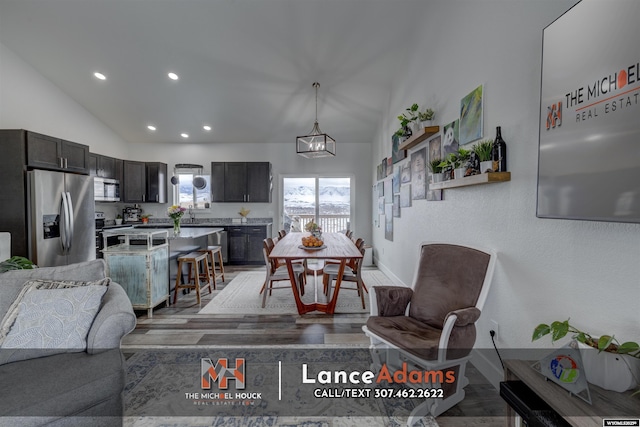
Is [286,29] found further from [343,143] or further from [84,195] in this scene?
[84,195]

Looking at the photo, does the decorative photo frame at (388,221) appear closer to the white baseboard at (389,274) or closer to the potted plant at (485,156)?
the white baseboard at (389,274)

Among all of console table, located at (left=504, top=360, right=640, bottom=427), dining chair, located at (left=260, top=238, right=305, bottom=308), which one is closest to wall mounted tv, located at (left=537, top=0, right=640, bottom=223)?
console table, located at (left=504, top=360, right=640, bottom=427)

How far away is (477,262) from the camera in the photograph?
1.95m

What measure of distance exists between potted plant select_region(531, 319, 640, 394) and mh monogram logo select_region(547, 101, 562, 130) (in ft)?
3.11

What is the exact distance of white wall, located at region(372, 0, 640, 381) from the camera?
3.93ft

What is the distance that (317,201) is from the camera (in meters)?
6.72

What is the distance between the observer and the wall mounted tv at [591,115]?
102 centimetres

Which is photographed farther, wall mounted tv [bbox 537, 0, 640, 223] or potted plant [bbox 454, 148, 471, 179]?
potted plant [bbox 454, 148, 471, 179]

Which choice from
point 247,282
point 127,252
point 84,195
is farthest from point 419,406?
point 84,195

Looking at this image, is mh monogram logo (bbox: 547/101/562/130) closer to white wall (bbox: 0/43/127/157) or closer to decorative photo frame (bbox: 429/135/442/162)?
decorative photo frame (bbox: 429/135/442/162)

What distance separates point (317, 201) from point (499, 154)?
16.5ft

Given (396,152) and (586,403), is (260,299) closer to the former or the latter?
(396,152)

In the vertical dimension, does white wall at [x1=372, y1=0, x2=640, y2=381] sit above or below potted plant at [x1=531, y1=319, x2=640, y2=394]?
above

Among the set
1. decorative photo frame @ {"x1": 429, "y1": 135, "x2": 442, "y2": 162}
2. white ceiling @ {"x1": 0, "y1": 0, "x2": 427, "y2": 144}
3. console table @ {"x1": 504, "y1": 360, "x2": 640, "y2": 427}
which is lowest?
console table @ {"x1": 504, "y1": 360, "x2": 640, "y2": 427}
